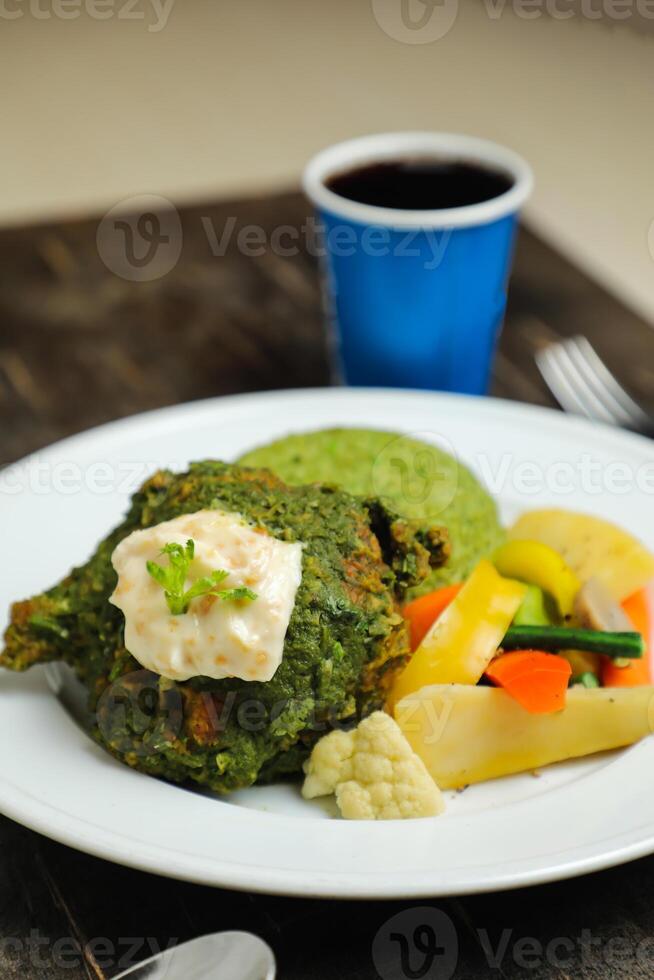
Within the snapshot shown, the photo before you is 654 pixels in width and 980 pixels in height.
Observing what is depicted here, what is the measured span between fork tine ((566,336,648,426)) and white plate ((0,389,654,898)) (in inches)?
13.9

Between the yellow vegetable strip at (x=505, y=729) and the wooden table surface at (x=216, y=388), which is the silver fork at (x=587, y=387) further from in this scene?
the yellow vegetable strip at (x=505, y=729)

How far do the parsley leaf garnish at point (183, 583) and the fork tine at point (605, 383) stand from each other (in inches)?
55.5

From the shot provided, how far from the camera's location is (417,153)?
9.79ft

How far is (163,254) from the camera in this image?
3660 mm

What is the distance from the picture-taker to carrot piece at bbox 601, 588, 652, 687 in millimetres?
1872

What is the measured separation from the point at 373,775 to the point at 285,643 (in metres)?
0.23

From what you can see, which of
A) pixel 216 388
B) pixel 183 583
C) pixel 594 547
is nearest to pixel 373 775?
pixel 183 583

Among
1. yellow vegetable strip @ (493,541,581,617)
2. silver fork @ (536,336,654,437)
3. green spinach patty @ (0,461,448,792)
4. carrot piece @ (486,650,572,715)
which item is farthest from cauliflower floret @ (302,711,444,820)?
silver fork @ (536,336,654,437)

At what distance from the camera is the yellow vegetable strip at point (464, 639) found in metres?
1.79

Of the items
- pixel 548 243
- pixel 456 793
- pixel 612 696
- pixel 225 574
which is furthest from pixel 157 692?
pixel 548 243

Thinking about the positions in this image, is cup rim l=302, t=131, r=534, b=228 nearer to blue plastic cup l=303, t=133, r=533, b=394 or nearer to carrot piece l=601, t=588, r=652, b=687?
blue plastic cup l=303, t=133, r=533, b=394

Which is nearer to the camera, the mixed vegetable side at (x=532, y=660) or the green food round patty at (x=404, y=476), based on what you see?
the mixed vegetable side at (x=532, y=660)

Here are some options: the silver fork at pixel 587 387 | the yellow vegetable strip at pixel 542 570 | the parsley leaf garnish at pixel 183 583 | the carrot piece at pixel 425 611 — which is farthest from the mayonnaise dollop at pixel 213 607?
the silver fork at pixel 587 387

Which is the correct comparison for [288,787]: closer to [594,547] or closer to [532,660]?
[532,660]
